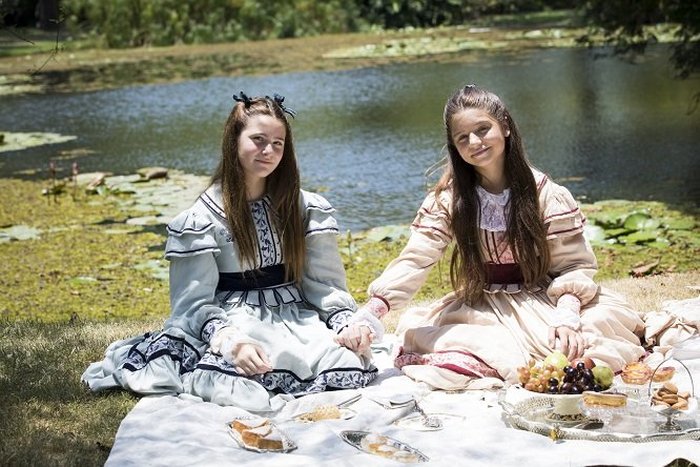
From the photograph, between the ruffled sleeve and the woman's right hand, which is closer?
the woman's right hand

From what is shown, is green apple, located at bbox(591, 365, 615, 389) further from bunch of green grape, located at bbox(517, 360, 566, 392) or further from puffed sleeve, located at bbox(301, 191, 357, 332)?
puffed sleeve, located at bbox(301, 191, 357, 332)

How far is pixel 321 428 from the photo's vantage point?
3.72 metres

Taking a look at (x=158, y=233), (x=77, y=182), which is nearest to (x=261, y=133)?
(x=158, y=233)

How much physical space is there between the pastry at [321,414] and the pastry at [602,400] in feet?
2.70

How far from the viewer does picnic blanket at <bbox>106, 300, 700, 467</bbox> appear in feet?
11.2

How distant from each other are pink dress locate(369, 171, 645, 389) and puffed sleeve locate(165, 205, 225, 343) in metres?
0.62

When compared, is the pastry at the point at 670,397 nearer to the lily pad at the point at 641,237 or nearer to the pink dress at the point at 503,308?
the pink dress at the point at 503,308

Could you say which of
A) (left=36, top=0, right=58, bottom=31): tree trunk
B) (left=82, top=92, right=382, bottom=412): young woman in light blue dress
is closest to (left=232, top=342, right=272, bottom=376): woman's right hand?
(left=82, top=92, right=382, bottom=412): young woman in light blue dress

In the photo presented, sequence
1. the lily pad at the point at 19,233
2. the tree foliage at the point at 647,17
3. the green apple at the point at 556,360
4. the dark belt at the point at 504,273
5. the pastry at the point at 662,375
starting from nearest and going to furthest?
1. the green apple at the point at 556,360
2. the pastry at the point at 662,375
3. the dark belt at the point at 504,273
4. the lily pad at the point at 19,233
5. the tree foliage at the point at 647,17

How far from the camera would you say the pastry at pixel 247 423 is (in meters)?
3.64

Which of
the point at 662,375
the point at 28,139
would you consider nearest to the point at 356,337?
the point at 662,375

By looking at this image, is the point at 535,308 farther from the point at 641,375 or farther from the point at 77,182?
the point at 77,182

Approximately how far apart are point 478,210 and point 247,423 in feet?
4.42

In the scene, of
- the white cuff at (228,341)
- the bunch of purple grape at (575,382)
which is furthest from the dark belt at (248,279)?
the bunch of purple grape at (575,382)
